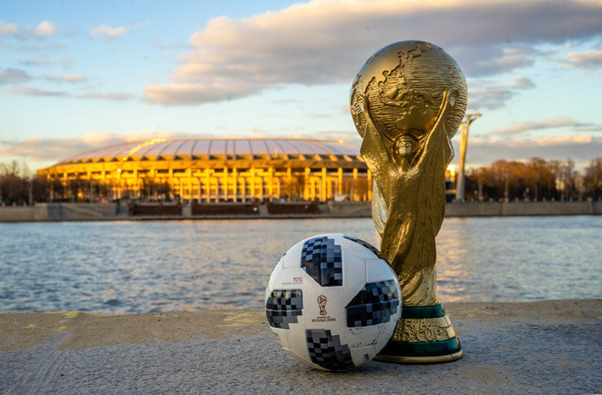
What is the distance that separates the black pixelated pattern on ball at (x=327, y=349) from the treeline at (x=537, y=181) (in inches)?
3982

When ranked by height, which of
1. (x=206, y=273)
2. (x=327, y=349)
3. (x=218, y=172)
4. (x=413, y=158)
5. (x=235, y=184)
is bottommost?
(x=206, y=273)

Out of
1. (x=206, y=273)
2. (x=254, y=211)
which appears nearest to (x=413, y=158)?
(x=206, y=273)

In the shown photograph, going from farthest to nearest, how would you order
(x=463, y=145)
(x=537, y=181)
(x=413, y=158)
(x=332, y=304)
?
(x=537, y=181)
(x=463, y=145)
(x=413, y=158)
(x=332, y=304)

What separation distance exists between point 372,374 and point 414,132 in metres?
2.26

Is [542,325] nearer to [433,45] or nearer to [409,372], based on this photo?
[409,372]

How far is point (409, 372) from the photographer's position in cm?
581

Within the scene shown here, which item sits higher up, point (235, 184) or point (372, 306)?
point (235, 184)

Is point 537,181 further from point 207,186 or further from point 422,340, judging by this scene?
point 422,340

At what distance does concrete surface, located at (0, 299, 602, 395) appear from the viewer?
5328 millimetres

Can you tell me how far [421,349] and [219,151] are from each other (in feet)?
344

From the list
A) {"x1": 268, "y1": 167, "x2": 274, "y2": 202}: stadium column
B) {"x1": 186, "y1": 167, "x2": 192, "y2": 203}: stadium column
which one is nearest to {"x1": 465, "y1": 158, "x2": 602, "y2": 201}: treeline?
{"x1": 268, "y1": 167, "x2": 274, "y2": 202}: stadium column

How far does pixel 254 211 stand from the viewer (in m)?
79.8

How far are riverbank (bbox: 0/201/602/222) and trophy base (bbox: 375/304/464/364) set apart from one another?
68.0m

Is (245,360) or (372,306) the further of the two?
(245,360)
